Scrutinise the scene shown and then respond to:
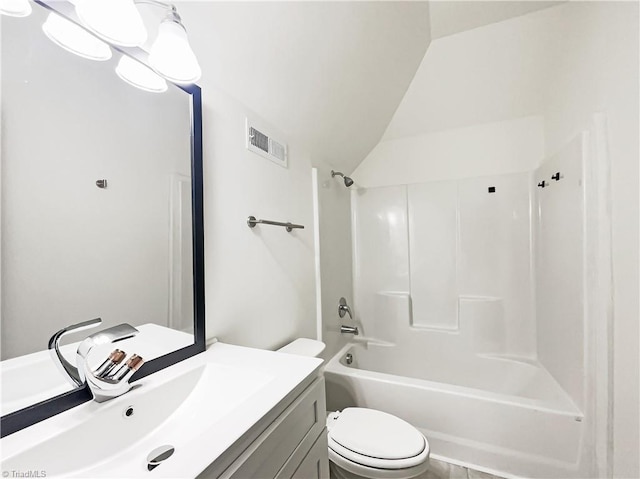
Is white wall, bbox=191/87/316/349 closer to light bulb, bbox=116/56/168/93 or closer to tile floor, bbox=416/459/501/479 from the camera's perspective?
light bulb, bbox=116/56/168/93

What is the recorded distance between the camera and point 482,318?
2166 millimetres

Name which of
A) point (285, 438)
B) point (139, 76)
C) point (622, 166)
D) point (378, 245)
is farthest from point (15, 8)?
point (378, 245)

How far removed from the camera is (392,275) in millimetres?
2504

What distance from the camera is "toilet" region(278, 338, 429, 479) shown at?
41.6 inches

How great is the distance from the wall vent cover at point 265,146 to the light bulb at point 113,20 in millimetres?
611

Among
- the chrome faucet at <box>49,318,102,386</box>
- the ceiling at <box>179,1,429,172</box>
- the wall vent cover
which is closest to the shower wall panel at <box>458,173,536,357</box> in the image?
the ceiling at <box>179,1,429,172</box>

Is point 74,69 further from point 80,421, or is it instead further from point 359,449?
point 359,449

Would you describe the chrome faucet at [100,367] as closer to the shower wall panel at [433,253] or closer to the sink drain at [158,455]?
the sink drain at [158,455]

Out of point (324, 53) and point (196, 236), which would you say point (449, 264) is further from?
point (196, 236)

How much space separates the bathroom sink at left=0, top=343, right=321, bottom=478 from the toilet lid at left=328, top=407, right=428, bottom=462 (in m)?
0.61

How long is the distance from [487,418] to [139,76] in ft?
6.91

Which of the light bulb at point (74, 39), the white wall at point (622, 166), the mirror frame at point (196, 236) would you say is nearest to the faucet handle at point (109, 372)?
the mirror frame at point (196, 236)

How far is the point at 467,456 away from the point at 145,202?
197 centimetres

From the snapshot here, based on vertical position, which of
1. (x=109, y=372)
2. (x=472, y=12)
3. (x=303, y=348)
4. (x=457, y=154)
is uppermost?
(x=472, y=12)
